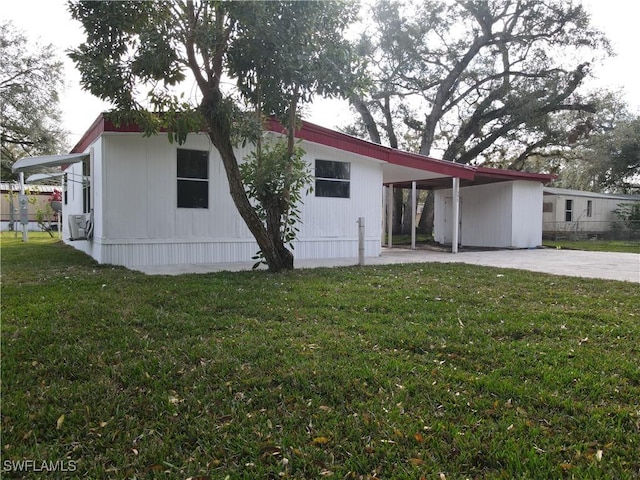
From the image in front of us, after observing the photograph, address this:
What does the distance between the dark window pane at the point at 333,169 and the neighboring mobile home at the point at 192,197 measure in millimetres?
23

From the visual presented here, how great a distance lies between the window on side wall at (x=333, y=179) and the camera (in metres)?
9.89

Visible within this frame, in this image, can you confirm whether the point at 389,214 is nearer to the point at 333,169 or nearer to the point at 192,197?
the point at 333,169

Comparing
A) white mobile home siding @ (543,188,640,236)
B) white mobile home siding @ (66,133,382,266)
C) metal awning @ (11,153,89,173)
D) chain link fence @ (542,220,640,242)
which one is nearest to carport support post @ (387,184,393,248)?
white mobile home siding @ (66,133,382,266)

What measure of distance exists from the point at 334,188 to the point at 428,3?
41.7 feet

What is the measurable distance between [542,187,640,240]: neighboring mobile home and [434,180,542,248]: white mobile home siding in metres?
5.21

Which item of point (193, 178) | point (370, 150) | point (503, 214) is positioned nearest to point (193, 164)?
point (193, 178)

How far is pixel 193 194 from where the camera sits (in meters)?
8.74

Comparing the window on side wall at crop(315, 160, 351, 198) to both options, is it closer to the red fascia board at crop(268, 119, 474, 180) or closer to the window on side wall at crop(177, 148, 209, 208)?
the red fascia board at crop(268, 119, 474, 180)

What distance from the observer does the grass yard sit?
79.3 inches

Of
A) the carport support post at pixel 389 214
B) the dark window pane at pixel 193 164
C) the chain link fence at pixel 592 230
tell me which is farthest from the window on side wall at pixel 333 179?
the chain link fence at pixel 592 230

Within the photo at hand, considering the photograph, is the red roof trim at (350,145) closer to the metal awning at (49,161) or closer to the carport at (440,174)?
the carport at (440,174)

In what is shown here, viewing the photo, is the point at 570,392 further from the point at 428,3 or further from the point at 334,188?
the point at 428,3

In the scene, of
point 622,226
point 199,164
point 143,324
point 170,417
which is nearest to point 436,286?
point 143,324

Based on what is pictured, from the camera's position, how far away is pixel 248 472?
1939 millimetres
